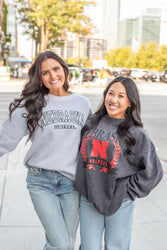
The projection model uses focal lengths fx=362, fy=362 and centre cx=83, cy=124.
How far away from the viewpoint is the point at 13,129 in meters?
2.46

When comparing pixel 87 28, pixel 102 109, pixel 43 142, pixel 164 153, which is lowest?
pixel 164 153

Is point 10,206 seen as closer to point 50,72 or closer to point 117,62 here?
point 50,72

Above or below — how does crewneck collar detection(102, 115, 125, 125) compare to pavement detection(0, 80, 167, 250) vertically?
above

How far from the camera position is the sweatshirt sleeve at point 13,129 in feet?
7.98

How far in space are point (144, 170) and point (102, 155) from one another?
28cm

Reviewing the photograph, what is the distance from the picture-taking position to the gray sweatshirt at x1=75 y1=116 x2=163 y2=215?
7.38 ft

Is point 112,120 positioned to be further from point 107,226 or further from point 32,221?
point 32,221

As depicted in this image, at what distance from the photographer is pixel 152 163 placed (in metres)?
2.33

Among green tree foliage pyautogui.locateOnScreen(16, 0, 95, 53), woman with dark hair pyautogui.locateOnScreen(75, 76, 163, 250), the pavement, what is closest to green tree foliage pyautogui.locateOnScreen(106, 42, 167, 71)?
green tree foliage pyautogui.locateOnScreen(16, 0, 95, 53)

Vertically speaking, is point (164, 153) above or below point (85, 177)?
below

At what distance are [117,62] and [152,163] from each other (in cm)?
10983

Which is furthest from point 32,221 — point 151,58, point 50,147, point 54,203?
point 151,58

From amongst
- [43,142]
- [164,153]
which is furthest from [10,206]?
[164,153]

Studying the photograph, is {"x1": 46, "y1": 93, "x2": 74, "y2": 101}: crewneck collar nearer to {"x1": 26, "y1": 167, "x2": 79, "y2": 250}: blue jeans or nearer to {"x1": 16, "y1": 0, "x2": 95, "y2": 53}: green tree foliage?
{"x1": 26, "y1": 167, "x2": 79, "y2": 250}: blue jeans
